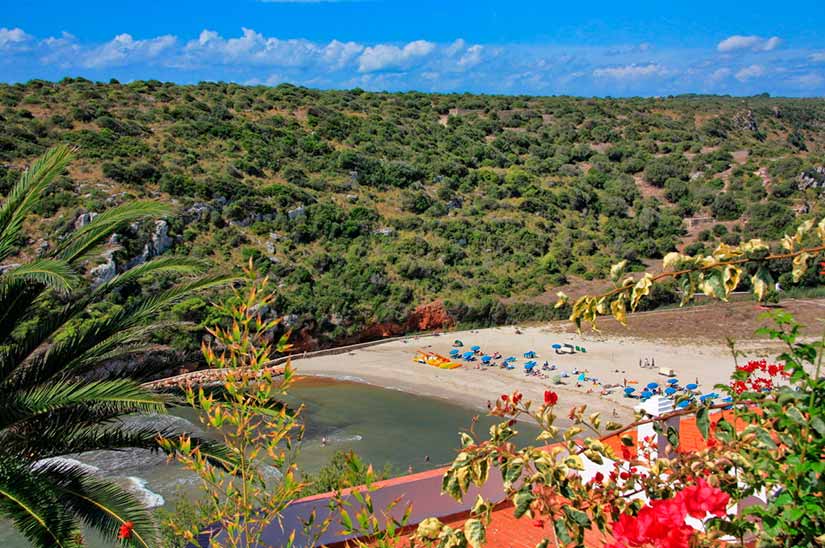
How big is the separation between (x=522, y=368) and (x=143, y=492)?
17.2 m

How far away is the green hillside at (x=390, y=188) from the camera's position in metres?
38.9

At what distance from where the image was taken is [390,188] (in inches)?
1984

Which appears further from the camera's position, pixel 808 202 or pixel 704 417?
pixel 808 202

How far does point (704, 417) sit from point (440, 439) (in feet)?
72.3

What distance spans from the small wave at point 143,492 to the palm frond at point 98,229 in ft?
41.9

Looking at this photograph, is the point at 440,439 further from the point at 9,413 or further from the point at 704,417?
the point at 704,417

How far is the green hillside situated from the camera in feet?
128

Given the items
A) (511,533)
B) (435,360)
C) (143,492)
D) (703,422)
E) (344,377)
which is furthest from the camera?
(435,360)

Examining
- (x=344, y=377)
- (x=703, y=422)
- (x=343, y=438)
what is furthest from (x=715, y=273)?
(x=344, y=377)

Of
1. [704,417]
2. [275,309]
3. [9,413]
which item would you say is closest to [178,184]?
[275,309]

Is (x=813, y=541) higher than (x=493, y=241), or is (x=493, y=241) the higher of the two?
(x=813, y=541)

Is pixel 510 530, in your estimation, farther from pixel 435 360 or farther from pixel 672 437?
pixel 435 360

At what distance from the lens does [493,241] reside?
151 feet

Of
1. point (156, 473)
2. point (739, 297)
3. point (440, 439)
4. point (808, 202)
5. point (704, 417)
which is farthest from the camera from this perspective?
point (808, 202)
